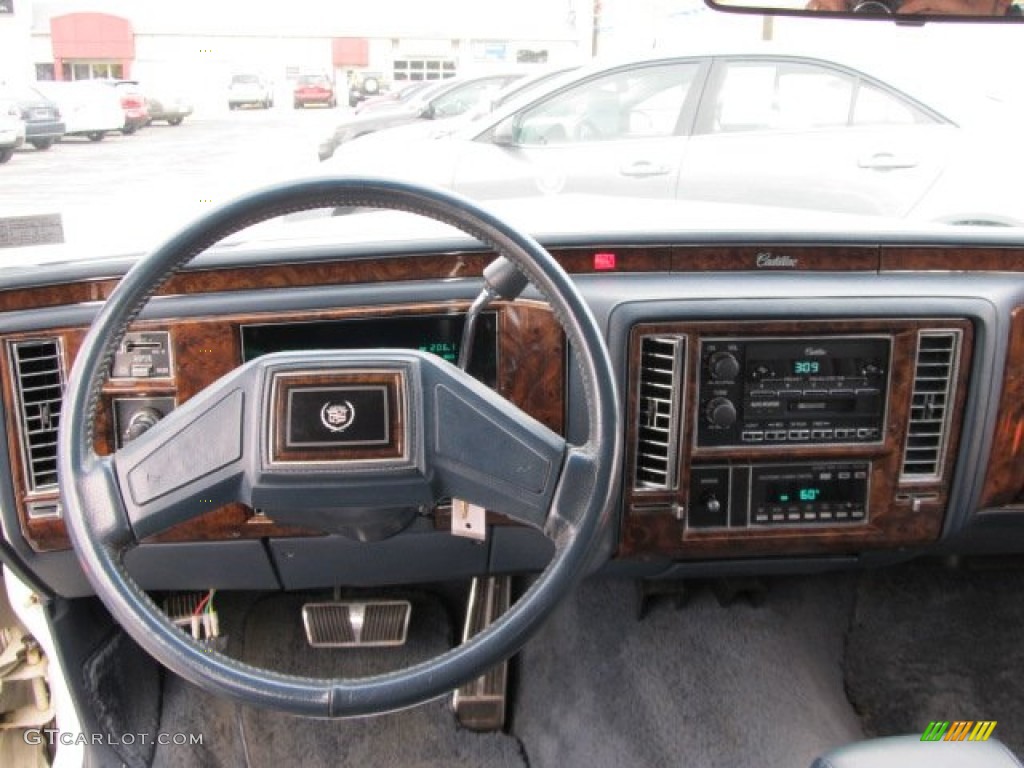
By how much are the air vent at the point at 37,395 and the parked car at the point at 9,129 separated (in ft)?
13.1

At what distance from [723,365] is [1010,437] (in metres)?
0.67

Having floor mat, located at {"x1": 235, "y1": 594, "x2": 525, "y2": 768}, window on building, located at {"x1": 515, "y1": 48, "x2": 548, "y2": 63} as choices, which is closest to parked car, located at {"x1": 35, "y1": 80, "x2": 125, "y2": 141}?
window on building, located at {"x1": 515, "y1": 48, "x2": 548, "y2": 63}

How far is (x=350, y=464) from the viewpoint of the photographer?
5.24 feet

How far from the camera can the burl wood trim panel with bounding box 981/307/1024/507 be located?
2.22 m

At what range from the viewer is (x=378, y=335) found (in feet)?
6.73

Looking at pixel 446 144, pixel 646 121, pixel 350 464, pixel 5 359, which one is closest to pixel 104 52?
pixel 446 144

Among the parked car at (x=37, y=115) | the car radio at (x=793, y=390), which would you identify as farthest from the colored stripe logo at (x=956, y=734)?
the parked car at (x=37, y=115)

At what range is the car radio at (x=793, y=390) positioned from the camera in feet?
7.02

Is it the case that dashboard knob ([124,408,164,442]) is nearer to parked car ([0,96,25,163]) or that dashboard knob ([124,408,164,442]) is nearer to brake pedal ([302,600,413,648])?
brake pedal ([302,600,413,648])

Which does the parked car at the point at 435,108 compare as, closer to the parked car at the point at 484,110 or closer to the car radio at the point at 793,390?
the parked car at the point at 484,110

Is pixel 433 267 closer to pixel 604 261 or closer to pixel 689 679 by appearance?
pixel 604 261

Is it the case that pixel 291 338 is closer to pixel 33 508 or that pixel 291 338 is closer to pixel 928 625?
pixel 33 508

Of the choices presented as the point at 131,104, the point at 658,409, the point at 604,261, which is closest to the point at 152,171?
the point at 131,104

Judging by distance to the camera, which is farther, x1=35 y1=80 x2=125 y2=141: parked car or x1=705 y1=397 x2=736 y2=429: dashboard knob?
x1=35 y1=80 x2=125 y2=141: parked car
